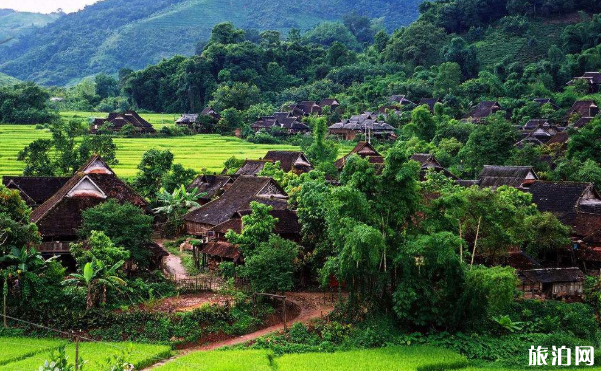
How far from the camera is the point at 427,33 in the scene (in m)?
86.4

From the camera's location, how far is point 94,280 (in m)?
23.3

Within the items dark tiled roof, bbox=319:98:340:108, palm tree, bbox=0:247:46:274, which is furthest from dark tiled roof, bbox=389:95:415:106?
palm tree, bbox=0:247:46:274

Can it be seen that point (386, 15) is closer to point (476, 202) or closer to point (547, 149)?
point (547, 149)

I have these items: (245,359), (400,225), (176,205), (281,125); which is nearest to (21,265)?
(245,359)

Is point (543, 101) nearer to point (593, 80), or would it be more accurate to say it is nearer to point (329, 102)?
→ point (593, 80)

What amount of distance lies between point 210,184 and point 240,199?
8607 mm

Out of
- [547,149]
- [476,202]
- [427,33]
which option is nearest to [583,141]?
[547,149]

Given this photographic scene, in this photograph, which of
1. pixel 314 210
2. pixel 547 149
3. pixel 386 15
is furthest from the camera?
pixel 386 15

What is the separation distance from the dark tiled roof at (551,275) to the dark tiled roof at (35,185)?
21.9 metres

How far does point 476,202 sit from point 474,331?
505 centimetres

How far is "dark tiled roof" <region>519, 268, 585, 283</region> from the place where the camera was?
25.8 metres

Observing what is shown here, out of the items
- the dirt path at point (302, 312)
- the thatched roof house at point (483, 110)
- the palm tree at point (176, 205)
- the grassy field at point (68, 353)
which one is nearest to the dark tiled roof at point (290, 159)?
the palm tree at point (176, 205)

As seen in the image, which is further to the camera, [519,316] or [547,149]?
[547,149]

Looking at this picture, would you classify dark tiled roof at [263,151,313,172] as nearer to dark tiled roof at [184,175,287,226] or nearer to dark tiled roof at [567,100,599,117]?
dark tiled roof at [184,175,287,226]
